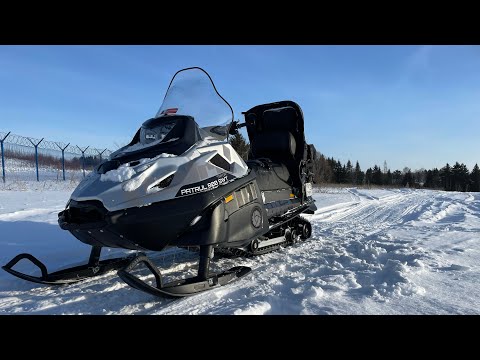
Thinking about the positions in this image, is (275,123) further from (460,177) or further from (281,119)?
(460,177)

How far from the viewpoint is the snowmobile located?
2.48m

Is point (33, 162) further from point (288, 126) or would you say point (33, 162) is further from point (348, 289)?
point (348, 289)

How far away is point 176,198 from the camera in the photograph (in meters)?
2.66

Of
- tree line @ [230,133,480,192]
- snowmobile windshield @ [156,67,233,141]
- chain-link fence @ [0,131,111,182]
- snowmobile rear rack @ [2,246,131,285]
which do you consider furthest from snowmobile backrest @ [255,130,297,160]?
tree line @ [230,133,480,192]

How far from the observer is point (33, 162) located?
15773mm

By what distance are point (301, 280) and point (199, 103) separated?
2.13 meters

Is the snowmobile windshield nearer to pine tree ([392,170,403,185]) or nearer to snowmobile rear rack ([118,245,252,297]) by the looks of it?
snowmobile rear rack ([118,245,252,297])

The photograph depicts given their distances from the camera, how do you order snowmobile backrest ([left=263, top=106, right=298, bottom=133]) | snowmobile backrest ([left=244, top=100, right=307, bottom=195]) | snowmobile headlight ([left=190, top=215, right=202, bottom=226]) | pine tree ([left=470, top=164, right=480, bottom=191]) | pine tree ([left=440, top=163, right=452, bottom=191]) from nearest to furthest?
snowmobile headlight ([left=190, top=215, right=202, bottom=226]) < snowmobile backrest ([left=244, top=100, right=307, bottom=195]) < snowmobile backrest ([left=263, top=106, right=298, bottom=133]) < pine tree ([left=470, top=164, right=480, bottom=191]) < pine tree ([left=440, top=163, right=452, bottom=191])

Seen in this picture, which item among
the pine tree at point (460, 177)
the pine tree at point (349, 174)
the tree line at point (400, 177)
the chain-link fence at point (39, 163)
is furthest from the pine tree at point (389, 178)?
the chain-link fence at point (39, 163)

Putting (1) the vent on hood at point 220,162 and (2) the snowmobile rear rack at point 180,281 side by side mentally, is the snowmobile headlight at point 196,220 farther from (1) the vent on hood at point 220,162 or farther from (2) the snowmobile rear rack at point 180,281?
(1) the vent on hood at point 220,162

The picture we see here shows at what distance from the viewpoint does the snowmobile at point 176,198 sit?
2479 mm

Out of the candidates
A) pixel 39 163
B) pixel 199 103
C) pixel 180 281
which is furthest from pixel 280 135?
pixel 39 163

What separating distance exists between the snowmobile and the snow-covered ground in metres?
0.20
